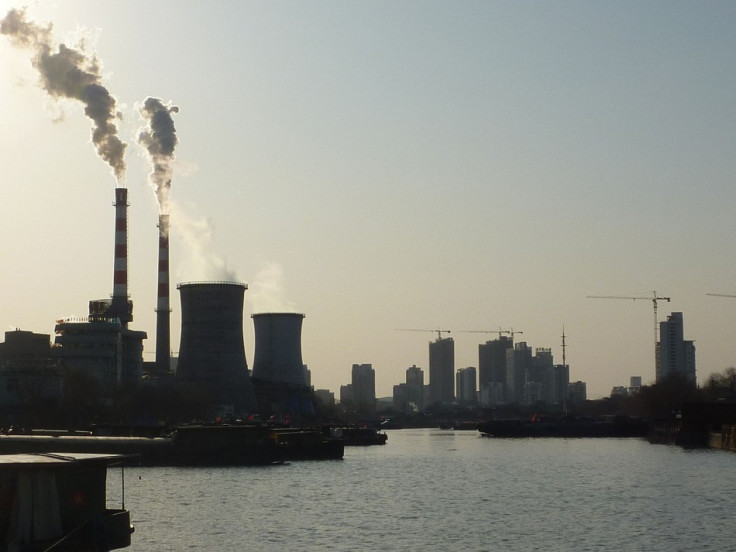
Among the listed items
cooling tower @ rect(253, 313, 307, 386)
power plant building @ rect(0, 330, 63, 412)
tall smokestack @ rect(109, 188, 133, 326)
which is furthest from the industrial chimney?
cooling tower @ rect(253, 313, 307, 386)

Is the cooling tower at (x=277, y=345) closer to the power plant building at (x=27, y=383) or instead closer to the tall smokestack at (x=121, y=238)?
the tall smokestack at (x=121, y=238)

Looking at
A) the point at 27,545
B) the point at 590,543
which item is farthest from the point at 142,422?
the point at 27,545

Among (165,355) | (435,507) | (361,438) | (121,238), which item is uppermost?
(121,238)

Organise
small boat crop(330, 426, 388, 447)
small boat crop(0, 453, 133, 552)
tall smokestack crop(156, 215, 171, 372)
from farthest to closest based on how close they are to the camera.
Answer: small boat crop(330, 426, 388, 447) < tall smokestack crop(156, 215, 171, 372) < small boat crop(0, 453, 133, 552)

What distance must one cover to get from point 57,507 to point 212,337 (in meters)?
105

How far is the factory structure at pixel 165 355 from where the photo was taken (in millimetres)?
138763

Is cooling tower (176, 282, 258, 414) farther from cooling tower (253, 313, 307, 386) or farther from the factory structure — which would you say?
cooling tower (253, 313, 307, 386)

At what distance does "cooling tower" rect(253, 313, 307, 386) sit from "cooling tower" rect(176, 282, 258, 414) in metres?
24.1

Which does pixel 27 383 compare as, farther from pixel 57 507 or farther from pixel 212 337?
pixel 57 507

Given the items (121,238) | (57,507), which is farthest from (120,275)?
(57,507)

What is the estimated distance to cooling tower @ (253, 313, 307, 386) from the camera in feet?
555

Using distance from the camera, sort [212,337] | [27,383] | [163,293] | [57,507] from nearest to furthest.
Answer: [57,507]
[212,337]
[27,383]
[163,293]

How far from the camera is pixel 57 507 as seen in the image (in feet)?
112

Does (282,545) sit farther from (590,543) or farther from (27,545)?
(27,545)
